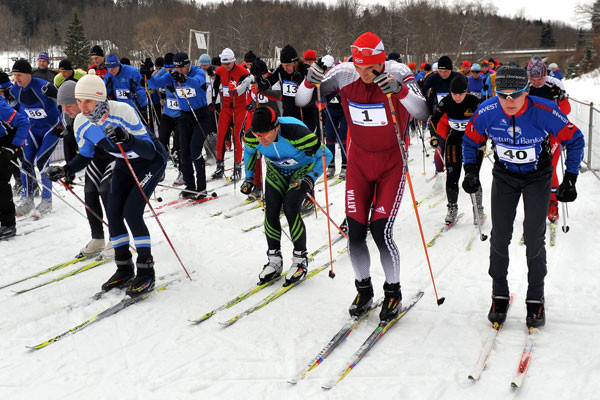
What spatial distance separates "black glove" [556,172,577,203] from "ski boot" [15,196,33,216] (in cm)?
681

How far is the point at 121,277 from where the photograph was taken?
15.4ft

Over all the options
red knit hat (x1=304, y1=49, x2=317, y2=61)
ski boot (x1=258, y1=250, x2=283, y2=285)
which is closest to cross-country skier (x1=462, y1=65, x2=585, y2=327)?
ski boot (x1=258, y1=250, x2=283, y2=285)

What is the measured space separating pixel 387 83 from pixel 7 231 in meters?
5.18

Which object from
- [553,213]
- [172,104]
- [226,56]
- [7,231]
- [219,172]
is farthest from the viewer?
[219,172]

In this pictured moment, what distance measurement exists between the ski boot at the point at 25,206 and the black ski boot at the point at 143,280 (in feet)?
12.1

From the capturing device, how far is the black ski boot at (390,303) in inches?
150

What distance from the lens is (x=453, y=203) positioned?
6359mm

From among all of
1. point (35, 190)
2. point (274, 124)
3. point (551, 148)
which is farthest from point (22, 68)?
point (551, 148)

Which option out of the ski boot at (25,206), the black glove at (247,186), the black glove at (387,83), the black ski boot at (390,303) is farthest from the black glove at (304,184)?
the ski boot at (25,206)

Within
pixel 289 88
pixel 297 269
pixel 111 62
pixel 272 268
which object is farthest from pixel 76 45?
pixel 297 269

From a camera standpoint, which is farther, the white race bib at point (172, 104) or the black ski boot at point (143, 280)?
the white race bib at point (172, 104)

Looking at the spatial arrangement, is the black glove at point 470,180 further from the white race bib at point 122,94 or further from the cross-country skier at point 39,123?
the white race bib at point 122,94

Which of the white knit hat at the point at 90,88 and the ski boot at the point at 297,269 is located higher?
the white knit hat at the point at 90,88

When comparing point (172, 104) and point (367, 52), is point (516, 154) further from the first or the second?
point (172, 104)
